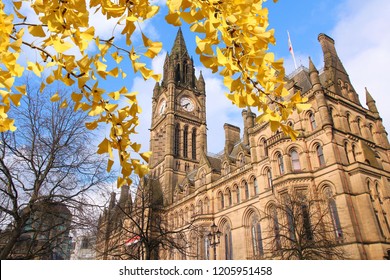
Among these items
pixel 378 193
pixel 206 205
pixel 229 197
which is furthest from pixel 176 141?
pixel 378 193

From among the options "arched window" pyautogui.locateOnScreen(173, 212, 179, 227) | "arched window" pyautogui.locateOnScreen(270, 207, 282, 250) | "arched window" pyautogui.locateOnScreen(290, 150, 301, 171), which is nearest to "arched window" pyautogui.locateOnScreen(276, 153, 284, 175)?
"arched window" pyautogui.locateOnScreen(290, 150, 301, 171)

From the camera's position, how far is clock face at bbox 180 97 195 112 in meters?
55.9

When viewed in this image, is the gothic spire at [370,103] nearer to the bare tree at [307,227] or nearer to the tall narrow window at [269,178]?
the tall narrow window at [269,178]

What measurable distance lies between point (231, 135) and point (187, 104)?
18191 millimetres

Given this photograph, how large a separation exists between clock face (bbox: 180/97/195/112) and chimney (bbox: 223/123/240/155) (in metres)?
16.4

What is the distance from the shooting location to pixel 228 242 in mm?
29297

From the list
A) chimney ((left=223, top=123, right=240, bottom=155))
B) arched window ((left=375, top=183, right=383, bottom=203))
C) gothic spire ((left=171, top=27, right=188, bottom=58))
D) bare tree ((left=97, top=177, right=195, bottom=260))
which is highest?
gothic spire ((left=171, top=27, right=188, bottom=58))

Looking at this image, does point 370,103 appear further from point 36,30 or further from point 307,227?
point 36,30

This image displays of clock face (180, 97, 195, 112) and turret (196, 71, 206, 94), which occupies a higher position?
turret (196, 71, 206, 94)

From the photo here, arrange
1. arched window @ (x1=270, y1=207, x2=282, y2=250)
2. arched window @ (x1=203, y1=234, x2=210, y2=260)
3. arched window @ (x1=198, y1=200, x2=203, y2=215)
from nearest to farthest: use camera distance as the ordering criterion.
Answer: arched window @ (x1=270, y1=207, x2=282, y2=250) → arched window @ (x1=203, y1=234, x2=210, y2=260) → arched window @ (x1=198, y1=200, x2=203, y2=215)

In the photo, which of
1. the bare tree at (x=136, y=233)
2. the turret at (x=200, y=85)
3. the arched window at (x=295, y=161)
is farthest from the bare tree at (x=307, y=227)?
the turret at (x=200, y=85)

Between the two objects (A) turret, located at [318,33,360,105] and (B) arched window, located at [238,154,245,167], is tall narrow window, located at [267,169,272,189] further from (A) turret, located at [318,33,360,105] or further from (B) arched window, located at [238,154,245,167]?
(A) turret, located at [318,33,360,105]

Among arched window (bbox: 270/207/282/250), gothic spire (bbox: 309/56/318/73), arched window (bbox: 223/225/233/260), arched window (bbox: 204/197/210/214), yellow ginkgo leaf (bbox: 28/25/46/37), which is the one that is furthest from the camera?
arched window (bbox: 204/197/210/214)
